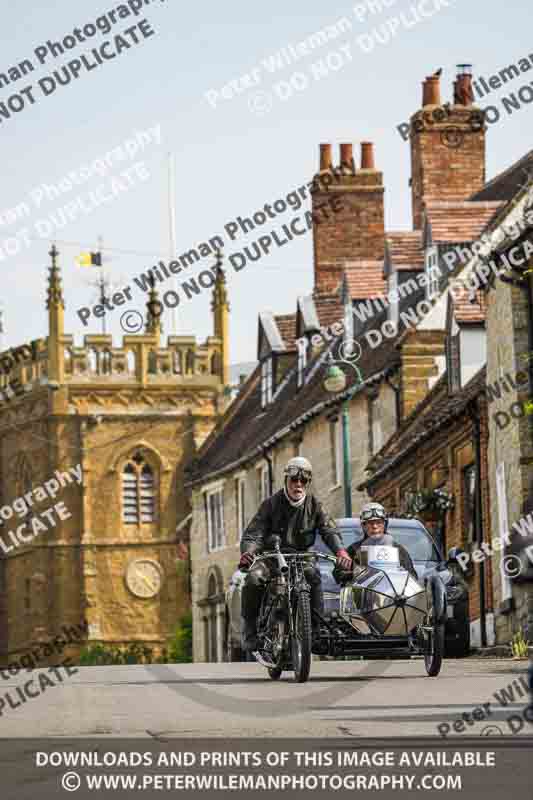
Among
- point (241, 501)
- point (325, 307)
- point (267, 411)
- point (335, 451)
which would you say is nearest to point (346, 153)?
point (325, 307)

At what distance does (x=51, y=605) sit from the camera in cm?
9706

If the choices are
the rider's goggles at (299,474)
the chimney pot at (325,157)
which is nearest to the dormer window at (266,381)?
the chimney pot at (325,157)

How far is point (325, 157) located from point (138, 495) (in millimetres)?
44734

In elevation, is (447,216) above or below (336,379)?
above

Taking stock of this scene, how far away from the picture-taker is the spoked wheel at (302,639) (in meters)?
17.0

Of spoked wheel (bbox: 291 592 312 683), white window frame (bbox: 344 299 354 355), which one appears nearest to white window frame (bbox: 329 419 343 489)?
white window frame (bbox: 344 299 354 355)

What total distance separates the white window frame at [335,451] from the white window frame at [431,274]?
6825 millimetres

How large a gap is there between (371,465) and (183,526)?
5103 cm

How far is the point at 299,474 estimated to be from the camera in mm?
17297

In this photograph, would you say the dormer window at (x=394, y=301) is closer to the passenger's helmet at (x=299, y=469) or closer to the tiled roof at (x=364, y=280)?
the tiled roof at (x=364, y=280)

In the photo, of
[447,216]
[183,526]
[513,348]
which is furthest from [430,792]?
[183,526]

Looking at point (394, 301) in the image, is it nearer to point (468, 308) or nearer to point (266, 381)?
point (468, 308)

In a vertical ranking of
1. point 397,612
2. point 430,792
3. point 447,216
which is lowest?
point 430,792

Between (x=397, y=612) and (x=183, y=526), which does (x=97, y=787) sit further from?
(x=183, y=526)
